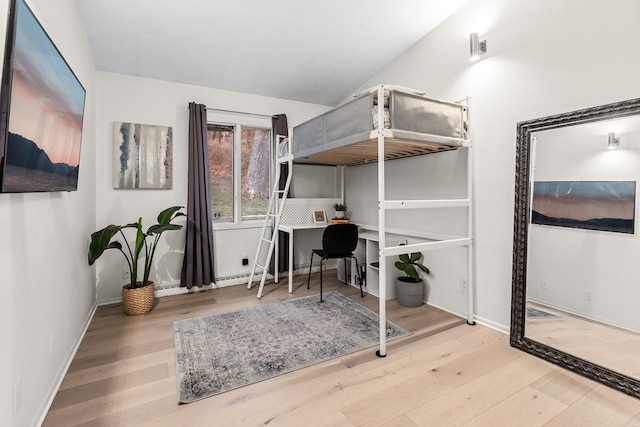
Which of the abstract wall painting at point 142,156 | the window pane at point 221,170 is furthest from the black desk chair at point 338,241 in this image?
the abstract wall painting at point 142,156

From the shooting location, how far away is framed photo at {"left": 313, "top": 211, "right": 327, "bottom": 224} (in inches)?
166

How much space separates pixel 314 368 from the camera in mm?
2078

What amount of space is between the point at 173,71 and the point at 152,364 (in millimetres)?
2851

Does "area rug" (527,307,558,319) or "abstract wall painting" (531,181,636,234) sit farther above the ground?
"abstract wall painting" (531,181,636,234)

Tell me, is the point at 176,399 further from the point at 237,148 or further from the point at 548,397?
the point at 237,148

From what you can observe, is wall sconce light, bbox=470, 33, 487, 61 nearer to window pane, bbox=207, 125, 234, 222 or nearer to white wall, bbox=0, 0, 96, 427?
window pane, bbox=207, 125, 234, 222

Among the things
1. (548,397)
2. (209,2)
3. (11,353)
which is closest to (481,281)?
(548,397)

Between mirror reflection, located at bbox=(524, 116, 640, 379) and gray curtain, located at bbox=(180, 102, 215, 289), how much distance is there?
3154mm

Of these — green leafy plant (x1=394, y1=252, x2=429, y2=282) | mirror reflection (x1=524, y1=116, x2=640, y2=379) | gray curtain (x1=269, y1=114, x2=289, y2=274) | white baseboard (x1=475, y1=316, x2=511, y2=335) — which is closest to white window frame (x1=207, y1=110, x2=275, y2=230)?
gray curtain (x1=269, y1=114, x2=289, y2=274)

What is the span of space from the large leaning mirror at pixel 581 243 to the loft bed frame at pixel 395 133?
45 centimetres

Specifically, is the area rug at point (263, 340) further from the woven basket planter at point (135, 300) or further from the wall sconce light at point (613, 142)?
the wall sconce light at point (613, 142)

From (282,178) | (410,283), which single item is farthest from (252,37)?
(410,283)

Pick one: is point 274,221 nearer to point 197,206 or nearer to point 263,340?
point 197,206

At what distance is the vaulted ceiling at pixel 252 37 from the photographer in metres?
2.60
